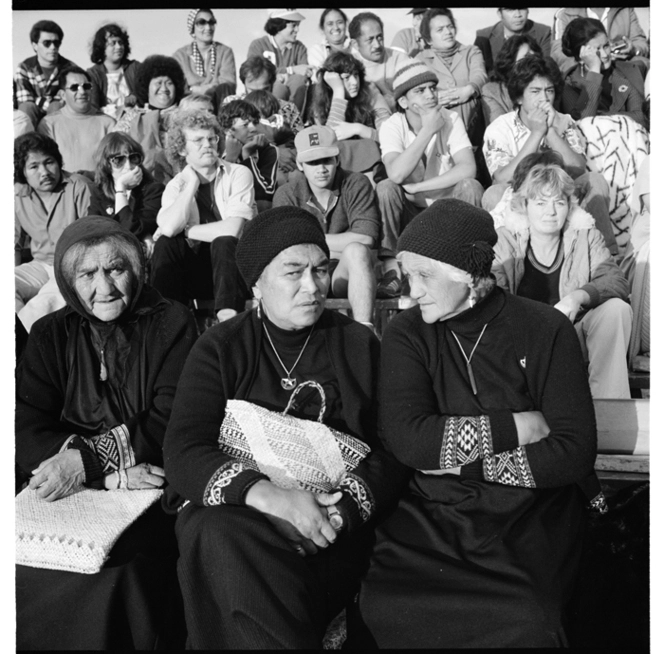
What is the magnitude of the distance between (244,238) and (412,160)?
1.89 meters

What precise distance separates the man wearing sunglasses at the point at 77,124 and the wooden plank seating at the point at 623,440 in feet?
9.99

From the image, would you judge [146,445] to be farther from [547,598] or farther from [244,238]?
[547,598]

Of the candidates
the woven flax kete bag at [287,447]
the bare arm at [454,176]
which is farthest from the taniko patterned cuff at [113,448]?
the bare arm at [454,176]

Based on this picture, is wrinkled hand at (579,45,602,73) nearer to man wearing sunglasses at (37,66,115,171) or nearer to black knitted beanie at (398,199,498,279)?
black knitted beanie at (398,199,498,279)

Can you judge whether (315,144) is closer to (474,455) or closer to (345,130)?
(345,130)

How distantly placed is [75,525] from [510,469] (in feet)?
4.52

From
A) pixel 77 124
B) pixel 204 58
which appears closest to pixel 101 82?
pixel 77 124

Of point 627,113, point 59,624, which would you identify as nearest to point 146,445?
point 59,624

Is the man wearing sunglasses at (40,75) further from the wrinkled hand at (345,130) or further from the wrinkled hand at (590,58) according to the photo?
the wrinkled hand at (590,58)

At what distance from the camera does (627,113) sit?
4098 millimetres

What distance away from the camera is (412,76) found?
4168 millimetres

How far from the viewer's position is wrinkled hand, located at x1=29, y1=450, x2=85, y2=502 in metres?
2.44

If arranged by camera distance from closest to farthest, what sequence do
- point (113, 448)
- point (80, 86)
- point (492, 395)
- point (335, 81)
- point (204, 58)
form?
point (492, 395)
point (113, 448)
point (204, 58)
point (80, 86)
point (335, 81)

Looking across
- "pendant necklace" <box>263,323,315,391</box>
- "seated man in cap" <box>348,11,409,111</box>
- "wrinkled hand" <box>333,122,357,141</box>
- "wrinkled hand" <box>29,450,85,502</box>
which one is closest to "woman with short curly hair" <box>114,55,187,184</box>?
"wrinkled hand" <box>333,122,357,141</box>
